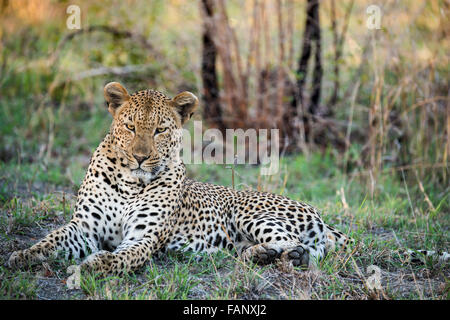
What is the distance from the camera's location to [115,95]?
5.85 metres

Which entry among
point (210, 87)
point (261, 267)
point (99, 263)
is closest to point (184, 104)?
point (261, 267)

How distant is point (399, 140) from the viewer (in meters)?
10.3

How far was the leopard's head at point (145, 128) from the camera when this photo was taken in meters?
5.60

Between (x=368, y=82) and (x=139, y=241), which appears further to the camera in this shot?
(x=368, y=82)

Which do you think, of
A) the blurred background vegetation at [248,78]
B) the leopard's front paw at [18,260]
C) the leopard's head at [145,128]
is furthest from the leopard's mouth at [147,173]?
the blurred background vegetation at [248,78]

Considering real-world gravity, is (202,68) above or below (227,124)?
above

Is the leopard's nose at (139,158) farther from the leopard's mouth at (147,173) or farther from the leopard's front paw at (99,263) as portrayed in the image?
the leopard's front paw at (99,263)

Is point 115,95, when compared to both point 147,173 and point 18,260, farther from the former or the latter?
point 18,260

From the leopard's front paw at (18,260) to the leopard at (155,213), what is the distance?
13cm

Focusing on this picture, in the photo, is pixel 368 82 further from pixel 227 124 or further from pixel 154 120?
pixel 154 120

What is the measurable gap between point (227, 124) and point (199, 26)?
2178 mm

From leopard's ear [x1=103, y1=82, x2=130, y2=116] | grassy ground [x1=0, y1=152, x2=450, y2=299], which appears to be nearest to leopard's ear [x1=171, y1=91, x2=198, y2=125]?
leopard's ear [x1=103, y1=82, x2=130, y2=116]
